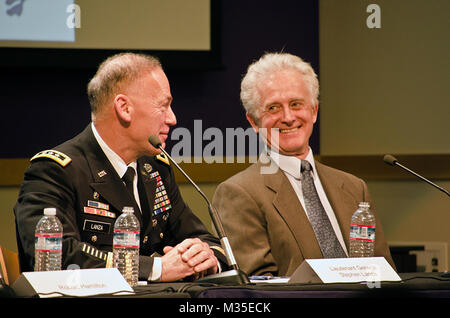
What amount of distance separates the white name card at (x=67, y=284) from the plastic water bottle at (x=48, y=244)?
37cm

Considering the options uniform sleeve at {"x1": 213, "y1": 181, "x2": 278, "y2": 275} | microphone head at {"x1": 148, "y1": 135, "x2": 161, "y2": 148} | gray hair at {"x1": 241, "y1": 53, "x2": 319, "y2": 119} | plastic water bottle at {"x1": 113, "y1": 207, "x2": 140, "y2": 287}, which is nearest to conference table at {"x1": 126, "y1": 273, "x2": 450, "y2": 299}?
plastic water bottle at {"x1": 113, "y1": 207, "x2": 140, "y2": 287}

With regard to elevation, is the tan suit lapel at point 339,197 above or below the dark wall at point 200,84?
below

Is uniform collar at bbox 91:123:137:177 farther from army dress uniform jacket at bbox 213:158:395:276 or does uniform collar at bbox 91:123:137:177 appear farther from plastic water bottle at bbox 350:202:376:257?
plastic water bottle at bbox 350:202:376:257

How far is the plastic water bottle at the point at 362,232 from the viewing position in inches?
103

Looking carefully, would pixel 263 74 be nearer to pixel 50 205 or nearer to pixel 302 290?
pixel 50 205

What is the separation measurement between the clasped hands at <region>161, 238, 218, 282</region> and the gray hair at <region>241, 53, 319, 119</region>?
31.8 inches

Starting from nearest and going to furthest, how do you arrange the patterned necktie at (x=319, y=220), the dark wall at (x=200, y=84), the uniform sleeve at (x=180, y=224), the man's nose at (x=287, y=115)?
1. the patterned necktie at (x=319, y=220)
2. the uniform sleeve at (x=180, y=224)
3. the man's nose at (x=287, y=115)
4. the dark wall at (x=200, y=84)

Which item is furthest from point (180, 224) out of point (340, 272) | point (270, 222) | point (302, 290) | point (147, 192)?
point (302, 290)

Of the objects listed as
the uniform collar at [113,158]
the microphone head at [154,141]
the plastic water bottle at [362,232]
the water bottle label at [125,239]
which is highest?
the microphone head at [154,141]

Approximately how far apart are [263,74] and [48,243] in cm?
124

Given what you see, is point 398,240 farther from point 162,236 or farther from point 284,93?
point 162,236
